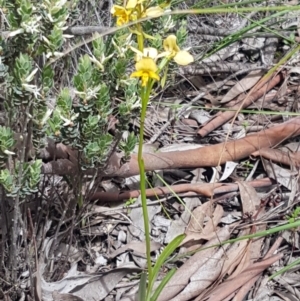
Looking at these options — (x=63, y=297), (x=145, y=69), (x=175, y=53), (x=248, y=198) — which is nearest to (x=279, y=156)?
(x=248, y=198)

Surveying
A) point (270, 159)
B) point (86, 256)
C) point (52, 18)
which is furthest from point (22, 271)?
point (270, 159)

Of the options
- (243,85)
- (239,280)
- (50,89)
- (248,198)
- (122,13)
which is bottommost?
(239,280)

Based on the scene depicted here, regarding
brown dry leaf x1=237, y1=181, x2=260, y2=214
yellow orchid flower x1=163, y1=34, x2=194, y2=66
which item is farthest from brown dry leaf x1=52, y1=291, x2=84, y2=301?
yellow orchid flower x1=163, y1=34, x2=194, y2=66

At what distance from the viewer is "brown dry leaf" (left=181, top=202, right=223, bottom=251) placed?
2249mm

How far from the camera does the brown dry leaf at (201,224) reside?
2.25 metres

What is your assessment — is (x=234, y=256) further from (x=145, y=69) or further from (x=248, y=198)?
(x=145, y=69)

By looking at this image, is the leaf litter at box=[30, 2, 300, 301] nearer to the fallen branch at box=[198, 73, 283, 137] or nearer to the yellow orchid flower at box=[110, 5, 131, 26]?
the fallen branch at box=[198, 73, 283, 137]

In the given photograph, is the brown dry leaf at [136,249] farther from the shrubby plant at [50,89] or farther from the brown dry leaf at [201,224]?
the shrubby plant at [50,89]

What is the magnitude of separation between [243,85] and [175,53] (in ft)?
5.32

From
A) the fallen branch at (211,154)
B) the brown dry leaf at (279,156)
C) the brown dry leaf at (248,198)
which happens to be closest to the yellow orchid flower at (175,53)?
the fallen branch at (211,154)

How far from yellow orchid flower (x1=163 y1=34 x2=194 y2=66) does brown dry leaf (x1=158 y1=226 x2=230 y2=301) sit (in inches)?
37.4

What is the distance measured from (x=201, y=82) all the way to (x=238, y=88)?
0.19 metres

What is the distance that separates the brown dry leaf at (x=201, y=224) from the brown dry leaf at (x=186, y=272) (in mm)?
39

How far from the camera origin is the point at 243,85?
2.99 metres
